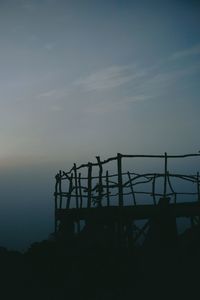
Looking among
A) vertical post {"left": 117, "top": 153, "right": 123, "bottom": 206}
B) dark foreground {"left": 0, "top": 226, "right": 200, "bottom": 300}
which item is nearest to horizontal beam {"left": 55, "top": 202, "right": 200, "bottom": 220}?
vertical post {"left": 117, "top": 153, "right": 123, "bottom": 206}

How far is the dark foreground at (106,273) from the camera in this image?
12344 mm

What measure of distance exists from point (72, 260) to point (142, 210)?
320 centimetres

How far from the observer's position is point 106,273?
12969 millimetres

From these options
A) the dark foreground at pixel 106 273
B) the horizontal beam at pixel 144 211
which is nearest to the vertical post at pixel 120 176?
the horizontal beam at pixel 144 211

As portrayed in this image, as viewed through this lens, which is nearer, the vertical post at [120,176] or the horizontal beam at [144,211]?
the vertical post at [120,176]

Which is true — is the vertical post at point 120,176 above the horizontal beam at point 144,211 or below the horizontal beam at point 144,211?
above

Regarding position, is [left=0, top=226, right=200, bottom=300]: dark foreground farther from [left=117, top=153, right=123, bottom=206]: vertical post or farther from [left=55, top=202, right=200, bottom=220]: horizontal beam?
[left=117, top=153, right=123, bottom=206]: vertical post

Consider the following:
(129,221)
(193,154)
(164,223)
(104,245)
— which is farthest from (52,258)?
(193,154)

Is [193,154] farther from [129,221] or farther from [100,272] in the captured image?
[100,272]

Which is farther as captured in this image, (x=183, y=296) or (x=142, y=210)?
(x=142, y=210)

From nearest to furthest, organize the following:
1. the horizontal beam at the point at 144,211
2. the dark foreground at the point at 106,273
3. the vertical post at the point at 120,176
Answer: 1. the dark foreground at the point at 106,273
2. the vertical post at the point at 120,176
3. the horizontal beam at the point at 144,211

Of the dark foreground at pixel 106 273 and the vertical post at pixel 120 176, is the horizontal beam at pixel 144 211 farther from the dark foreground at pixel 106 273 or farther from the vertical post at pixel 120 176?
the dark foreground at pixel 106 273

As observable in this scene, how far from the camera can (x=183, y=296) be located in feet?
38.0

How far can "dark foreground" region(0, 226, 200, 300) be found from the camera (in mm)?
12344
